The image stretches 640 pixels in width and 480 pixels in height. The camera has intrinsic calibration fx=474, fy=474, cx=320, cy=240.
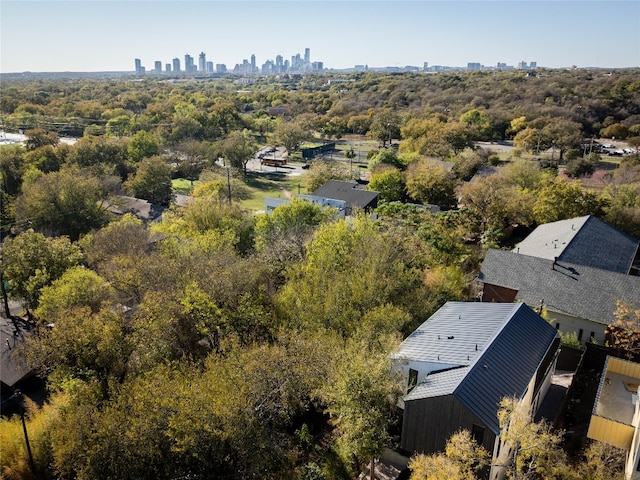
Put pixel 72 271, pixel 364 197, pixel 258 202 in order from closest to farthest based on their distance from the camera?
1. pixel 72 271
2. pixel 364 197
3. pixel 258 202

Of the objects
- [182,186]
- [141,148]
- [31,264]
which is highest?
[141,148]

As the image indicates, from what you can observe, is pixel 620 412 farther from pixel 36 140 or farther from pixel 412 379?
pixel 36 140

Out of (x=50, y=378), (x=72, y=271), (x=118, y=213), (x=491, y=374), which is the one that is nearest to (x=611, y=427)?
(x=491, y=374)

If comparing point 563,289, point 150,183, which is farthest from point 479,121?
point 563,289

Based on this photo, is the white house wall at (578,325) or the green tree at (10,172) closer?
the white house wall at (578,325)

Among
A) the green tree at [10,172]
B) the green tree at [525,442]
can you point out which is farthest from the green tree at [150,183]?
the green tree at [525,442]

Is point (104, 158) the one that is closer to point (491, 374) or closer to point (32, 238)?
point (32, 238)

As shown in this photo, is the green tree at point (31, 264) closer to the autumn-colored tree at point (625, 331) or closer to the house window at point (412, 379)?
the house window at point (412, 379)
